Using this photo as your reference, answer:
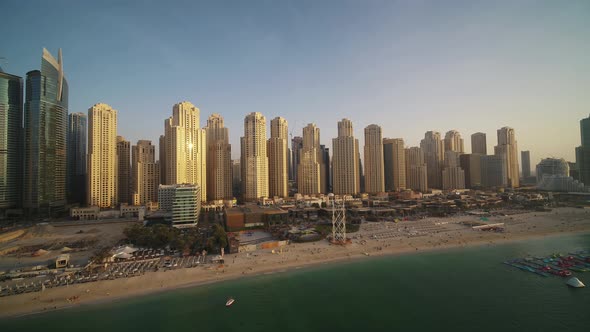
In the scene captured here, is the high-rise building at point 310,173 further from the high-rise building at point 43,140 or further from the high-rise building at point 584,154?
the high-rise building at point 584,154

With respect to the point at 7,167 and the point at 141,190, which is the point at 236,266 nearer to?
the point at 141,190

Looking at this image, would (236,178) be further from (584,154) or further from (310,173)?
(584,154)

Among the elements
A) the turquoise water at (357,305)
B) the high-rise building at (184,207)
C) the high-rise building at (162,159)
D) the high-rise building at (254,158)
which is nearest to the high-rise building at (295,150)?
the high-rise building at (254,158)

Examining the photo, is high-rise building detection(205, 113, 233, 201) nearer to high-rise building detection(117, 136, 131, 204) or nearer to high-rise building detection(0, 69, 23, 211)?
high-rise building detection(117, 136, 131, 204)

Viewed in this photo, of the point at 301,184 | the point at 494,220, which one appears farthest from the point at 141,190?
the point at 494,220

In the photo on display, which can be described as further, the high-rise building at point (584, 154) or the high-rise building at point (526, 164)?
the high-rise building at point (526, 164)

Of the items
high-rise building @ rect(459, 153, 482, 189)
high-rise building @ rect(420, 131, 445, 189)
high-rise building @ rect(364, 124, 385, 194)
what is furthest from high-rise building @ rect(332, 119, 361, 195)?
high-rise building @ rect(459, 153, 482, 189)

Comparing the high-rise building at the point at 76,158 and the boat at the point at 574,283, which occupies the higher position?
the high-rise building at the point at 76,158
